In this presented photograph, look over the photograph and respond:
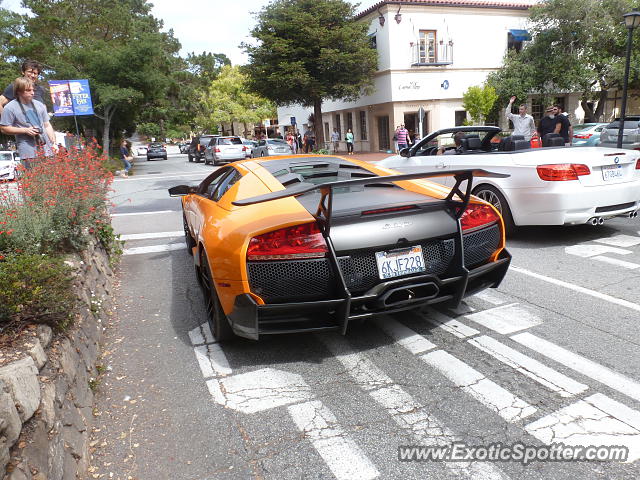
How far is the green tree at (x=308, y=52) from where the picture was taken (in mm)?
26234

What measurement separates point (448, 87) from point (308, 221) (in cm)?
3035

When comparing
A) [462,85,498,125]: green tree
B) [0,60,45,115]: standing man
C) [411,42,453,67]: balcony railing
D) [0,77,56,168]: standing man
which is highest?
[411,42,453,67]: balcony railing

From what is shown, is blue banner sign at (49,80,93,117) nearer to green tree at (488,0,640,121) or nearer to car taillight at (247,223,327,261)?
green tree at (488,0,640,121)

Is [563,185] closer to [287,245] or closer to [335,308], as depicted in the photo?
[335,308]

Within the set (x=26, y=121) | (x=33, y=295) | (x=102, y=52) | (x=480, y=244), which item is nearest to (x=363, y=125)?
(x=102, y=52)

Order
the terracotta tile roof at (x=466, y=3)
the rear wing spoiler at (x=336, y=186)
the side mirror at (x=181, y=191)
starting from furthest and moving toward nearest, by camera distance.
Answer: the terracotta tile roof at (x=466, y=3) → the side mirror at (x=181, y=191) → the rear wing spoiler at (x=336, y=186)

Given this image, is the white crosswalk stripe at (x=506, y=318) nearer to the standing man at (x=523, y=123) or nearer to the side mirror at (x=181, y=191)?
the side mirror at (x=181, y=191)

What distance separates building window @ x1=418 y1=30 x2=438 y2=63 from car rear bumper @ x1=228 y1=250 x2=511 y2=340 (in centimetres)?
2958

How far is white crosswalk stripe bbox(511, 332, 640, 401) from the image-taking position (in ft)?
9.59

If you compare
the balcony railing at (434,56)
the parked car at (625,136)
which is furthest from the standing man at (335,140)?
the parked car at (625,136)

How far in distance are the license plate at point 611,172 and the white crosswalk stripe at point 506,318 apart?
2777 mm

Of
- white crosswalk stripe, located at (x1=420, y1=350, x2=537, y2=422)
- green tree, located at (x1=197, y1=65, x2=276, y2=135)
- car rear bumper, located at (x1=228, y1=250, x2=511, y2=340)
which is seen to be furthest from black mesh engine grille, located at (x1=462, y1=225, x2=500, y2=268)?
green tree, located at (x1=197, y1=65, x2=276, y2=135)

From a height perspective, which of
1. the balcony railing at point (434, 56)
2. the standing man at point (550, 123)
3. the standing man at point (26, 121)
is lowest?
the standing man at point (550, 123)

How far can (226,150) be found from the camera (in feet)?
95.7
